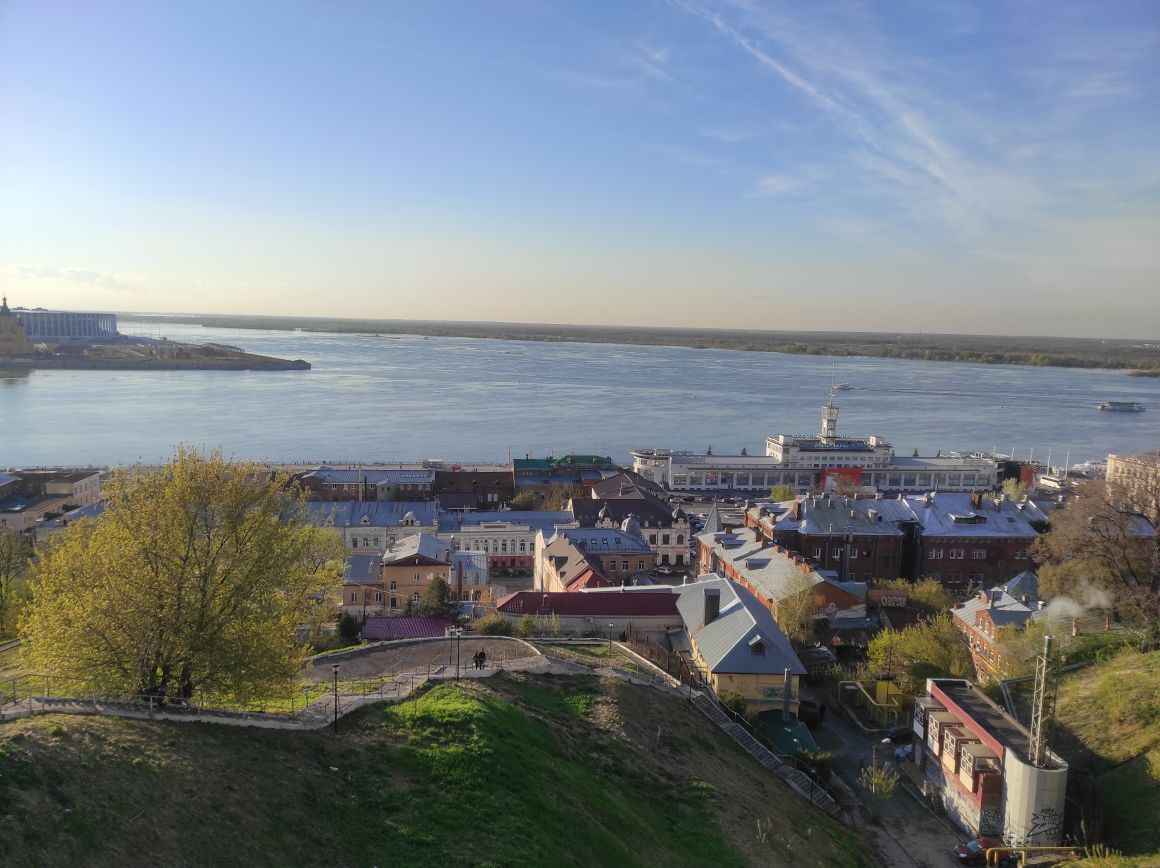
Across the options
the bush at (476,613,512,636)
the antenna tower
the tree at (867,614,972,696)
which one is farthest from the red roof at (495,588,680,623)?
the antenna tower

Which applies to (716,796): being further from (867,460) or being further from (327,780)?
(867,460)

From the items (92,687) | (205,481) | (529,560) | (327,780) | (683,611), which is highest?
(205,481)

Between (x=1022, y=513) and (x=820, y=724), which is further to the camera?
(x=1022, y=513)

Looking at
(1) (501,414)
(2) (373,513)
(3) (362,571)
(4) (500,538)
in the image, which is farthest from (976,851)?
(1) (501,414)

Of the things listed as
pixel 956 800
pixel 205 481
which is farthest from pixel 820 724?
pixel 205 481

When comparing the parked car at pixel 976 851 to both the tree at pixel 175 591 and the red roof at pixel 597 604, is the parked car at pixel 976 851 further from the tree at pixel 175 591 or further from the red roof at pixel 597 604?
the tree at pixel 175 591

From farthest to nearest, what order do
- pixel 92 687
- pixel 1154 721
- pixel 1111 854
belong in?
pixel 1154 721, pixel 1111 854, pixel 92 687
